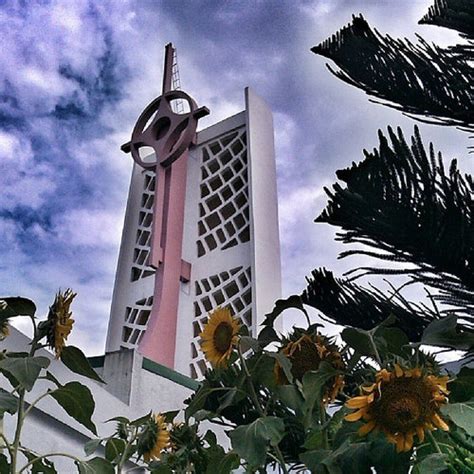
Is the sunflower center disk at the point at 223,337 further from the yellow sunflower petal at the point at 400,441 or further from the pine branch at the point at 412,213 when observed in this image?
the pine branch at the point at 412,213

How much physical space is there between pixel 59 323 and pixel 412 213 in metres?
1.02

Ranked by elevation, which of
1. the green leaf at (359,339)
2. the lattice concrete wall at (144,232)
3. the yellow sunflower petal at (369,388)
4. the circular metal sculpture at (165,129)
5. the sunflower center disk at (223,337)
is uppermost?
the circular metal sculpture at (165,129)

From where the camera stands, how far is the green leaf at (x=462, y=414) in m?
0.59

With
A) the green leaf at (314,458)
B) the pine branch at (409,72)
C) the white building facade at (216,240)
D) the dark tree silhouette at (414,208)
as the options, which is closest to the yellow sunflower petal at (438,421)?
the green leaf at (314,458)

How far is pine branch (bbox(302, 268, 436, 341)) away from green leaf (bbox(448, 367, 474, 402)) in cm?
95

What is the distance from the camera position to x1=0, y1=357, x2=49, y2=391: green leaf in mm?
642

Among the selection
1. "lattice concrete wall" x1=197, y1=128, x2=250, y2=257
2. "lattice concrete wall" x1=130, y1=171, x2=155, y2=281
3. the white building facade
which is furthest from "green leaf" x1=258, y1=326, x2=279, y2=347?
"lattice concrete wall" x1=130, y1=171, x2=155, y2=281

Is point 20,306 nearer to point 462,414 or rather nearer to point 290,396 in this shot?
point 290,396

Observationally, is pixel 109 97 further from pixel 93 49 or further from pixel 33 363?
pixel 33 363

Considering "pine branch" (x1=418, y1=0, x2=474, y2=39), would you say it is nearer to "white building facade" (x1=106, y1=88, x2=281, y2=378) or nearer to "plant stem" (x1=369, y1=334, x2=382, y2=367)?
"plant stem" (x1=369, y1=334, x2=382, y2=367)

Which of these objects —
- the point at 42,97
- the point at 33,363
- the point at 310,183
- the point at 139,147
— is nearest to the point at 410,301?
the point at 33,363

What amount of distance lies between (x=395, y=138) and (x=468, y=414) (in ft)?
3.58

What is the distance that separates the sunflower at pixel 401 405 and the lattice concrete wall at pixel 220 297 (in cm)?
528

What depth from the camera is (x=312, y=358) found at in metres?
0.76
